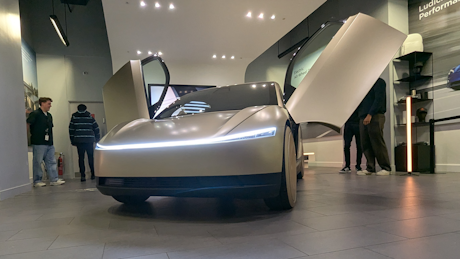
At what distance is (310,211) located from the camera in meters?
2.07

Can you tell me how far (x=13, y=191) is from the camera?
3822 mm

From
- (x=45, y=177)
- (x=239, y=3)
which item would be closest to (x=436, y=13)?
(x=239, y=3)

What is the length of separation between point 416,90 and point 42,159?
7605 millimetres

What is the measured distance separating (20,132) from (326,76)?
4280 millimetres

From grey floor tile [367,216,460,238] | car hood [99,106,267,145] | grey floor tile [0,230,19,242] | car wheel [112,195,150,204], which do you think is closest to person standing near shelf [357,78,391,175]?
grey floor tile [367,216,460,238]

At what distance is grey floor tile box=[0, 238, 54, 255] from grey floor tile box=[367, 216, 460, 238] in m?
1.78

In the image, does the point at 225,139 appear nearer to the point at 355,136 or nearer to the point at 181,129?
the point at 181,129

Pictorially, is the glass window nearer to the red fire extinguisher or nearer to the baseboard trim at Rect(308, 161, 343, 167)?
the baseboard trim at Rect(308, 161, 343, 167)

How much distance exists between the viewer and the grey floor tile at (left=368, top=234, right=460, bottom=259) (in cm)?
117

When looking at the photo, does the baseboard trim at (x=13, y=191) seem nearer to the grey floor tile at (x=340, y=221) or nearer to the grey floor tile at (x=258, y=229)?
the grey floor tile at (x=258, y=229)

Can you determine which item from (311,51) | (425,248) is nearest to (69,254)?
(425,248)

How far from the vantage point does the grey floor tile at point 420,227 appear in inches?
58.2

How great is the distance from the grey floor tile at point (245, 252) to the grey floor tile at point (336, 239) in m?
0.07

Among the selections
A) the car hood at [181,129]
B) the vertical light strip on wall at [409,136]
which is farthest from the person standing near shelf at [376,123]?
the car hood at [181,129]
